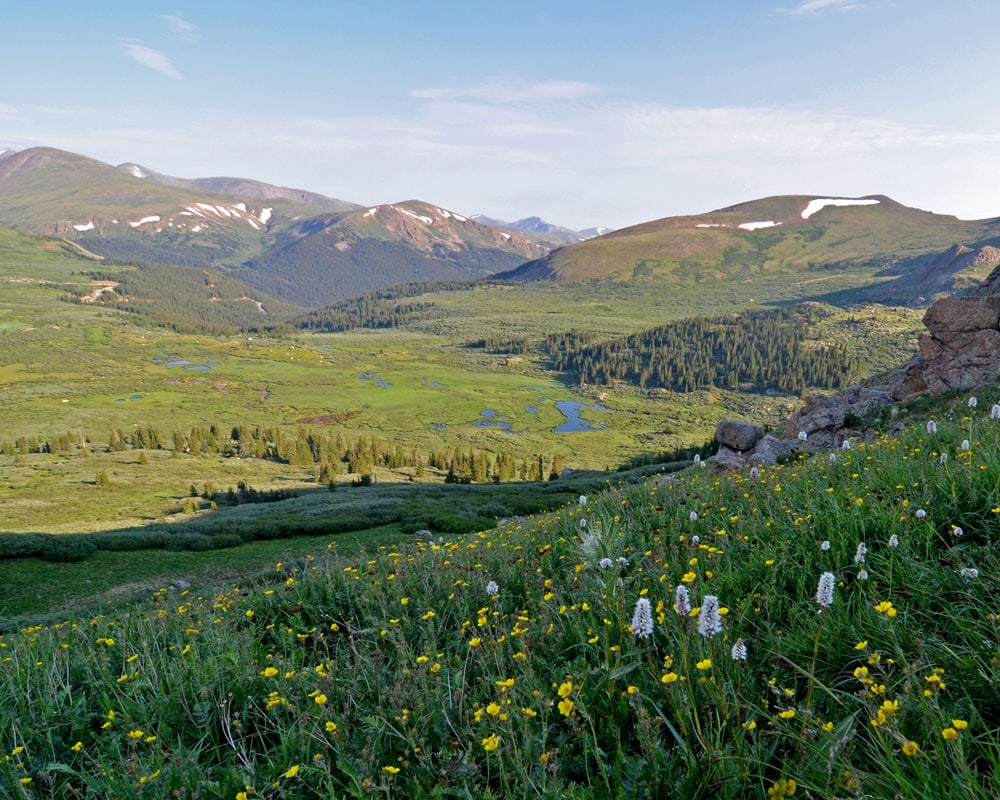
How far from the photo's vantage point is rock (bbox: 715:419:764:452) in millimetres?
32531

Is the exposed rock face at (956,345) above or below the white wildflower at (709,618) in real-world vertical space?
above

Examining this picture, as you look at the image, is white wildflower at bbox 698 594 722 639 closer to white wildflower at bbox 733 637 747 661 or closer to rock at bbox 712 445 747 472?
white wildflower at bbox 733 637 747 661

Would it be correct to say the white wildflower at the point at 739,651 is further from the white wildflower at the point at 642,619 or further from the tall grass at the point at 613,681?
the white wildflower at the point at 642,619

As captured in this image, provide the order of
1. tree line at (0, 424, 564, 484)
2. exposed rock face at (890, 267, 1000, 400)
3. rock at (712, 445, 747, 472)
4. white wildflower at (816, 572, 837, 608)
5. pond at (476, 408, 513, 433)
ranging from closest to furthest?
white wildflower at (816, 572, 837, 608) < rock at (712, 445, 747, 472) < exposed rock face at (890, 267, 1000, 400) < tree line at (0, 424, 564, 484) < pond at (476, 408, 513, 433)

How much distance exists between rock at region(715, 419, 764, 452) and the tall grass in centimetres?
2788

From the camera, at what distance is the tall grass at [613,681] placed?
249 cm

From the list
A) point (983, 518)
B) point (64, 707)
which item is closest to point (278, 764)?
point (64, 707)

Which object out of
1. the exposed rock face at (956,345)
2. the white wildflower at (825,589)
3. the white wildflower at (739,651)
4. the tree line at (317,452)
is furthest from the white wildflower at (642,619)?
the tree line at (317,452)

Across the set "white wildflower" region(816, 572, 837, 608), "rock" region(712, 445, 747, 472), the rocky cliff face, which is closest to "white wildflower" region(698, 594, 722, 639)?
"white wildflower" region(816, 572, 837, 608)

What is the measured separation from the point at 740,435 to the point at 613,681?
32.7m

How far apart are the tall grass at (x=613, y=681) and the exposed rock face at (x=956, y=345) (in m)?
28.1

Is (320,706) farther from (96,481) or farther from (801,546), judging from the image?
(96,481)

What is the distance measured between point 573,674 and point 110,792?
294 centimetres

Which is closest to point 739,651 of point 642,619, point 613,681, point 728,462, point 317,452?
point 642,619
